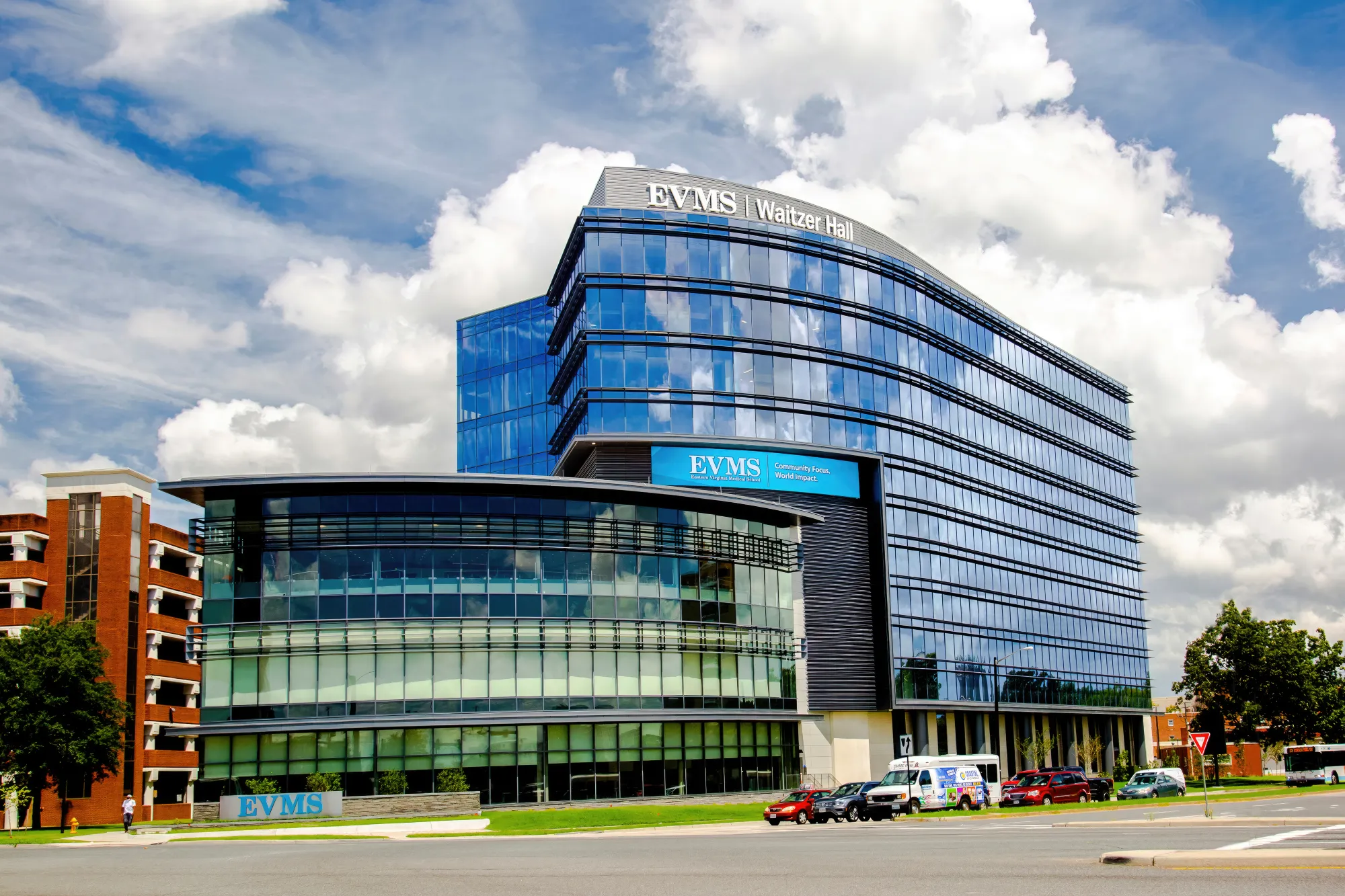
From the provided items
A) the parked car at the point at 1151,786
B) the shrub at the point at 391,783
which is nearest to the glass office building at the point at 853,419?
the parked car at the point at 1151,786

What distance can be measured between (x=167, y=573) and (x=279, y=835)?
42.7 meters

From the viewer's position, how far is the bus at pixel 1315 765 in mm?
83375

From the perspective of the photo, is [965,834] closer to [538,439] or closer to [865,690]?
[865,690]

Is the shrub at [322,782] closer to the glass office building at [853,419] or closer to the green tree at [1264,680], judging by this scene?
the glass office building at [853,419]

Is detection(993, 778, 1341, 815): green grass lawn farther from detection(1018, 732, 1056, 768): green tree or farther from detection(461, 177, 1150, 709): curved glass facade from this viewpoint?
detection(461, 177, 1150, 709): curved glass facade

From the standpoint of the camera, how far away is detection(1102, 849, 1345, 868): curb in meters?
22.1

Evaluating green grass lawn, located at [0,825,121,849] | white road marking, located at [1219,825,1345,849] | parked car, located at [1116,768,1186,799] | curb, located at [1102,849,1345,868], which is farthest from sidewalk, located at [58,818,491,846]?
parked car, located at [1116,768,1186,799]

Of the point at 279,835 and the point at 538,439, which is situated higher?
the point at 538,439

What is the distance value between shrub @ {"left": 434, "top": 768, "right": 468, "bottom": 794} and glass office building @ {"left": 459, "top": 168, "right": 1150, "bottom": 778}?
64.3 ft

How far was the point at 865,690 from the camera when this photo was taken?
76.5m

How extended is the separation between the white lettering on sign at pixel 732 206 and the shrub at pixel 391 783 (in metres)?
35.4

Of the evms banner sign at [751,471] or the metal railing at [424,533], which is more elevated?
the evms banner sign at [751,471]

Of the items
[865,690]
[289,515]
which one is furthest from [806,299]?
[289,515]

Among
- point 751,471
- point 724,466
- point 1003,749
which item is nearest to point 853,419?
point 751,471
